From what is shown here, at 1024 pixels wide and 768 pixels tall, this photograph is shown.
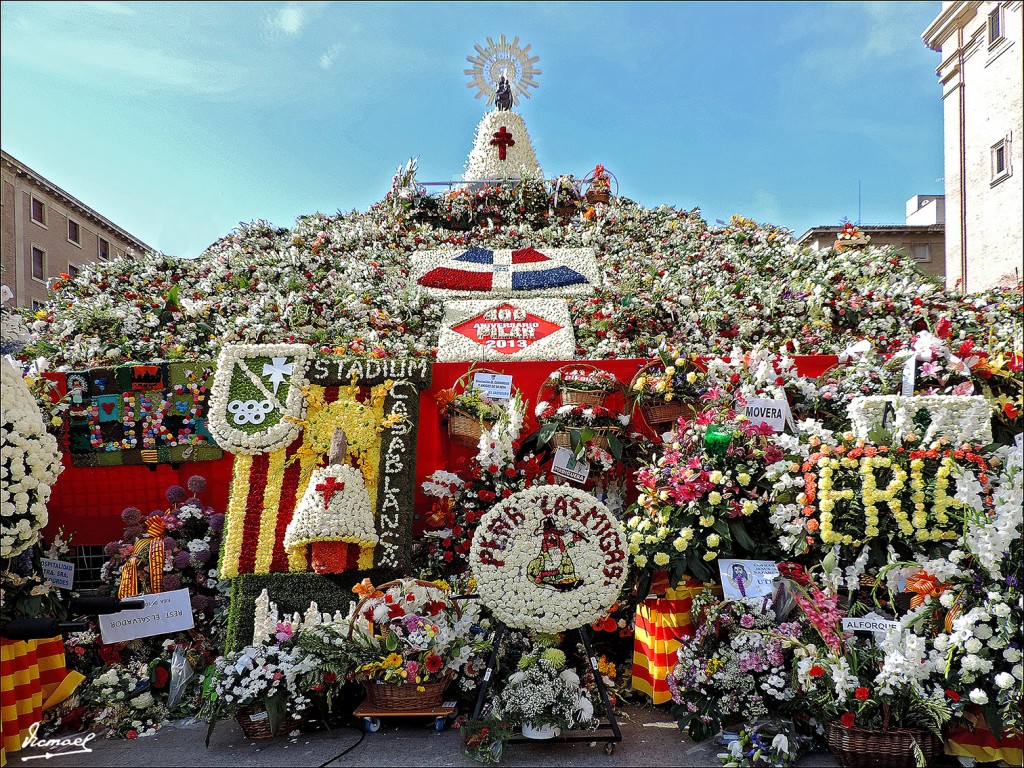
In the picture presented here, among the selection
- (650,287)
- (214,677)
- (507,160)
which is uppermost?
(507,160)

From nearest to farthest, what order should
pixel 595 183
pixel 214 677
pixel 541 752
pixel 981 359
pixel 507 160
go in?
pixel 541 752 → pixel 214 677 → pixel 981 359 → pixel 595 183 → pixel 507 160

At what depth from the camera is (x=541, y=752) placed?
3688 millimetres

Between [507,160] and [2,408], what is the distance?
14.1 meters

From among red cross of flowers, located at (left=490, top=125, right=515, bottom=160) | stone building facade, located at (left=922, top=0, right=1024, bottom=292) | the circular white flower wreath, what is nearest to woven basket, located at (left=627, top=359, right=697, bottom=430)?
the circular white flower wreath

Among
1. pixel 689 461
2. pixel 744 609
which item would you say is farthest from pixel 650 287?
pixel 744 609

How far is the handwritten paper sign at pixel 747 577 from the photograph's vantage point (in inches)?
155

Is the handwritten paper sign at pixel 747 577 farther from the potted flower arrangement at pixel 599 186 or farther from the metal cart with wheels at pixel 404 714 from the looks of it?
the potted flower arrangement at pixel 599 186

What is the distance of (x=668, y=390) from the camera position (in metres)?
5.10

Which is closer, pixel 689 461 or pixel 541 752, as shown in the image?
pixel 541 752

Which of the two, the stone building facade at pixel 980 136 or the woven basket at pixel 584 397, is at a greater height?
the stone building facade at pixel 980 136

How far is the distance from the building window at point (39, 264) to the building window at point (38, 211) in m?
1.11

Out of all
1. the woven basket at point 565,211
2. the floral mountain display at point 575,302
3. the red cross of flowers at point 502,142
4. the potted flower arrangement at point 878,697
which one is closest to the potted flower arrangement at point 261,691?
the potted flower arrangement at point 878,697

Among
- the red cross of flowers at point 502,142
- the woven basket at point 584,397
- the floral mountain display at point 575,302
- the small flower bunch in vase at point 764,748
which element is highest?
the red cross of flowers at point 502,142

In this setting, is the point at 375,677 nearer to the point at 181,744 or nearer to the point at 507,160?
the point at 181,744
